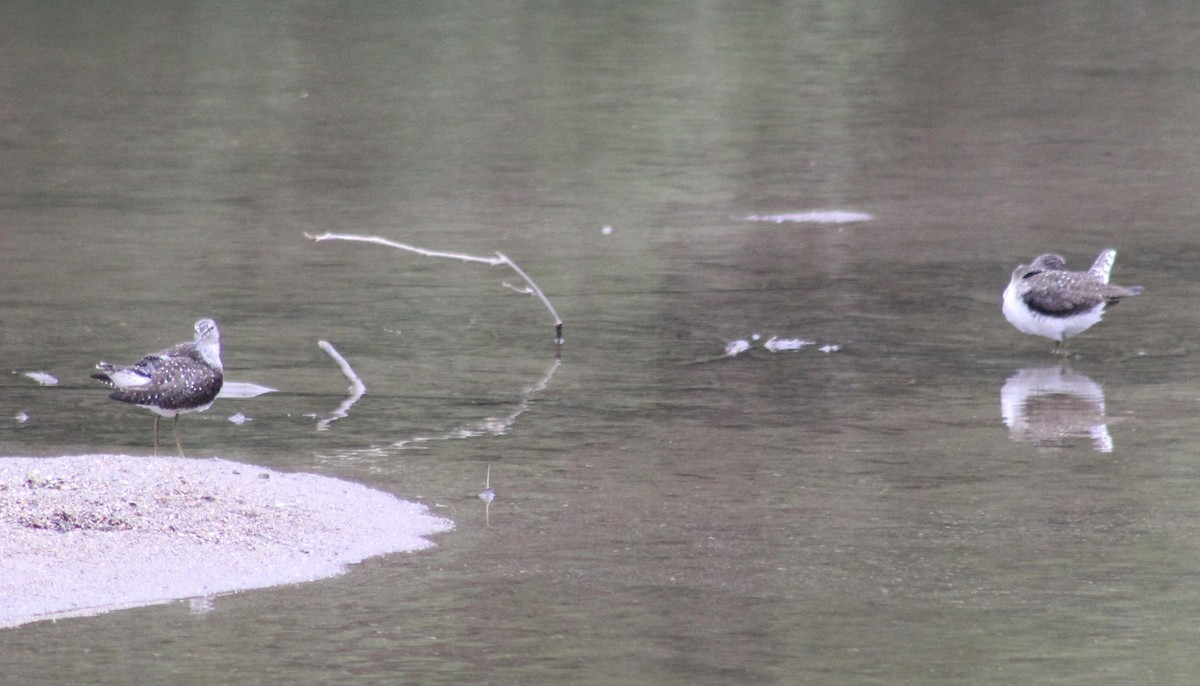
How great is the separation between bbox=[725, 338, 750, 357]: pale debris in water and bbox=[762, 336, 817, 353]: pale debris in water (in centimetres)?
12

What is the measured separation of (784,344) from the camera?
1214 centimetres

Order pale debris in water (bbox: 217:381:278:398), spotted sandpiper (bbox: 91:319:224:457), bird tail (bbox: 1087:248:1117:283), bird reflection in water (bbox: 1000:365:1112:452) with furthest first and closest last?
1. bird tail (bbox: 1087:248:1117:283)
2. pale debris in water (bbox: 217:381:278:398)
3. bird reflection in water (bbox: 1000:365:1112:452)
4. spotted sandpiper (bbox: 91:319:224:457)

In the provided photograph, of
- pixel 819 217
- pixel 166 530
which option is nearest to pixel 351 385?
pixel 166 530

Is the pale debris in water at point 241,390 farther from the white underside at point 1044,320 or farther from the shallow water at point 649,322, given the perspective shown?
the white underside at point 1044,320

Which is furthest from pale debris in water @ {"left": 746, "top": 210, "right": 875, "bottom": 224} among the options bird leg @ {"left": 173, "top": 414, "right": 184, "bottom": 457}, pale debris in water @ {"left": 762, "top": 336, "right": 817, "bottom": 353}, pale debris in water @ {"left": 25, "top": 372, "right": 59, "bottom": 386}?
bird leg @ {"left": 173, "top": 414, "right": 184, "bottom": 457}

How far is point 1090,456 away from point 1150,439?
19.6 inches

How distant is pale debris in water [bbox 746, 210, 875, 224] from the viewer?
54.4ft

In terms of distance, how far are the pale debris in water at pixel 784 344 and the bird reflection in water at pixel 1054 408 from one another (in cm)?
138

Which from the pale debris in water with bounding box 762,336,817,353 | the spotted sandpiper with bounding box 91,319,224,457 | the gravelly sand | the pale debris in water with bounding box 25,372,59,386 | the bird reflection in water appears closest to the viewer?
the gravelly sand

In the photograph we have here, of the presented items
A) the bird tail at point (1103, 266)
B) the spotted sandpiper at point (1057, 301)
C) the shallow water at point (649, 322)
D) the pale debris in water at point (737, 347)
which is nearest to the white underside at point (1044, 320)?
the spotted sandpiper at point (1057, 301)

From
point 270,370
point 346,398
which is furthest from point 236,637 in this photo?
point 270,370

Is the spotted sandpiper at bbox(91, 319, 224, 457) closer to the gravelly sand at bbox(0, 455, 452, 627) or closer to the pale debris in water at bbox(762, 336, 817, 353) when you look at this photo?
the gravelly sand at bbox(0, 455, 452, 627)

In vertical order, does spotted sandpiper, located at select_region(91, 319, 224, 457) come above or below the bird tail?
above

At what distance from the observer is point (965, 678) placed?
20.4 ft
